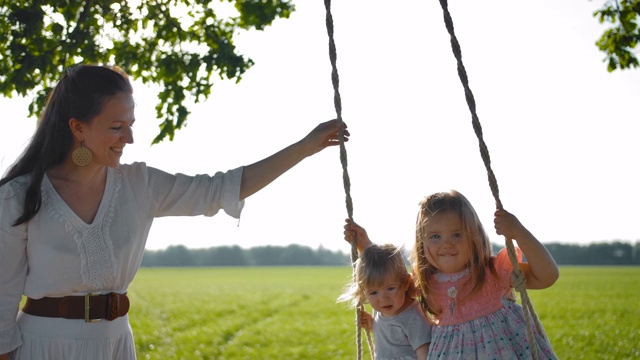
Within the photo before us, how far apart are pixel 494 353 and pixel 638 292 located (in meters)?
31.4

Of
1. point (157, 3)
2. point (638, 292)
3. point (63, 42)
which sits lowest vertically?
point (638, 292)

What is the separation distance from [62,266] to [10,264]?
0.18 m

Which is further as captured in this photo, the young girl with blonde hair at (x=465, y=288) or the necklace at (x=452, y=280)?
the necklace at (x=452, y=280)

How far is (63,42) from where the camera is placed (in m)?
5.13

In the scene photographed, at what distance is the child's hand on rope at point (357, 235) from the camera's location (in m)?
3.22

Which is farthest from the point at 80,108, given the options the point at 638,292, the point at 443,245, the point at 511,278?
the point at 638,292

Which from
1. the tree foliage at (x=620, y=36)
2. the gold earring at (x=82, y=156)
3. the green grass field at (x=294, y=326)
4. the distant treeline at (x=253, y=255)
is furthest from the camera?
the distant treeline at (x=253, y=255)

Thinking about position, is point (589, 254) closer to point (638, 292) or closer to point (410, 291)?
point (638, 292)

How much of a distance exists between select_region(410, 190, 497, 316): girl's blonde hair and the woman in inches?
43.2

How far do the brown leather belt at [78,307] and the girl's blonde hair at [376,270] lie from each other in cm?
100

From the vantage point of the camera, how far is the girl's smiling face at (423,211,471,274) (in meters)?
2.97

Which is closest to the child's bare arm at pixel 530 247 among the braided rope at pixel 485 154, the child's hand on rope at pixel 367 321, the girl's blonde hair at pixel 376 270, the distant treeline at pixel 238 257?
the braided rope at pixel 485 154

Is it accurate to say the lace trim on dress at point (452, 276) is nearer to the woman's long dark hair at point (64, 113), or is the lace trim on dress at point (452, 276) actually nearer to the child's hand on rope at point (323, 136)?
the child's hand on rope at point (323, 136)

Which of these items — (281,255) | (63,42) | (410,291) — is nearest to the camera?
(410,291)
